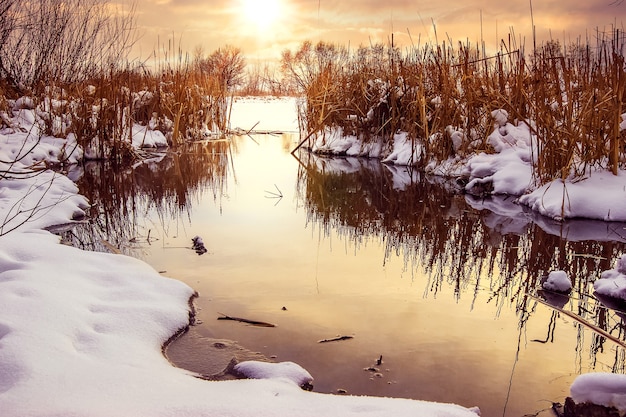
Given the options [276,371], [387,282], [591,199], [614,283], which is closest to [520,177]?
[591,199]

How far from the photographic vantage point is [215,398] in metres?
1.50

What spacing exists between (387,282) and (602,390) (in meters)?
1.38

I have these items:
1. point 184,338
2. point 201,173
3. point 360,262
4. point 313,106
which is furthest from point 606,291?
point 313,106

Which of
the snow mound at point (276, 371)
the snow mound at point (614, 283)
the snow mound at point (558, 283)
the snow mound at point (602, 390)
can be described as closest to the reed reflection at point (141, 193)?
the snow mound at point (276, 371)

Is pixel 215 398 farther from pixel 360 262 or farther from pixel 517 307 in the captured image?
pixel 360 262

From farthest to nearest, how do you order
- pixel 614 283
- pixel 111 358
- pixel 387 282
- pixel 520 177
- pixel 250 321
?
pixel 520 177, pixel 387 282, pixel 614 283, pixel 250 321, pixel 111 358

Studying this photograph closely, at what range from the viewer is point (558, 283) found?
9.05 ft

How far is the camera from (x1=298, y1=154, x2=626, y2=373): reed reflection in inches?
99.8

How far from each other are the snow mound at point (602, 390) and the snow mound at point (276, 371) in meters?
0.87

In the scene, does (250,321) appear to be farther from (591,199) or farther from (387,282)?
(591,199)

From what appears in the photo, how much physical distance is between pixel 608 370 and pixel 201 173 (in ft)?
19.4

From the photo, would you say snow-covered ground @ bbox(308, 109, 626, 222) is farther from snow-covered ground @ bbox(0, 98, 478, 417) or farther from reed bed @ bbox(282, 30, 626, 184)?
snow-covered ground @ bbox(0, 98, 478, 417)

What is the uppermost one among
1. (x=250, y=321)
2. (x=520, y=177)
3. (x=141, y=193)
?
(x=520, y=177)

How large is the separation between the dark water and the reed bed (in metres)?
0.75
